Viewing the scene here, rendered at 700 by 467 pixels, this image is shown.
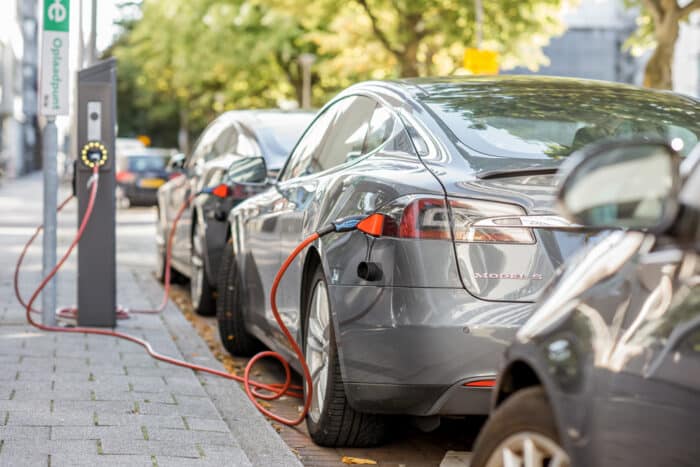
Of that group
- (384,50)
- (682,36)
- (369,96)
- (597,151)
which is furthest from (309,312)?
(682,36)

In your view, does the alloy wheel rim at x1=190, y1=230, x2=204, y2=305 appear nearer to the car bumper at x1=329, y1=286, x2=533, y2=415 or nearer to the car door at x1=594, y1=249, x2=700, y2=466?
the car bumper at x1=329, y1=286, x2=533, y2=415

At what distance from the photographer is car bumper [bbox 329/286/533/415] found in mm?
4629

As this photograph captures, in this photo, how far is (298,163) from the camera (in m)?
6.87

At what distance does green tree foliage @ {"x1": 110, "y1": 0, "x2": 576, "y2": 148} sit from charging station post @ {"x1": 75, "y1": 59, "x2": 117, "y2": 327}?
2349cm

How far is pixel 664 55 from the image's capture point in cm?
2027

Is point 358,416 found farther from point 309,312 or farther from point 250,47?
point 250,47

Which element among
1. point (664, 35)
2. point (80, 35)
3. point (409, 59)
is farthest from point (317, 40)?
point (664, 35)

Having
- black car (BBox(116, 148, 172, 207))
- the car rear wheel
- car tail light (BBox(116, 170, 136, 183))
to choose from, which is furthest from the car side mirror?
car tail light (BBox(116, 170, 136, 183))

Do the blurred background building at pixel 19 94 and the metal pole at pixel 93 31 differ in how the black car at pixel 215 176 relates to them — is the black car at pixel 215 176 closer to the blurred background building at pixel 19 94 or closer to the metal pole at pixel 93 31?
the metal pole at pixel 93 31

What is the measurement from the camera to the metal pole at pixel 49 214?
845cm

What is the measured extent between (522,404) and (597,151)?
2.35 feet

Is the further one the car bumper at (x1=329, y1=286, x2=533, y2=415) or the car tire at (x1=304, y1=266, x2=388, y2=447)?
the car tire at (x1=304, y1=266, x2=388, y2=447)

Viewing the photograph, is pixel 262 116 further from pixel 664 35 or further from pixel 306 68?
pixel 306 68

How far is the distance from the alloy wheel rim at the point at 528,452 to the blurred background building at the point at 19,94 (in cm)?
5102
